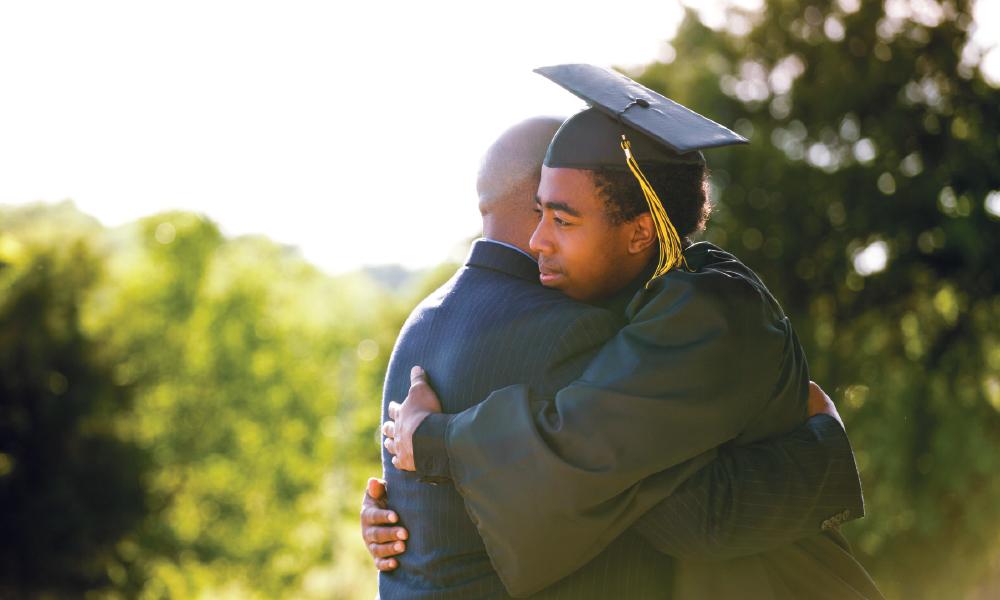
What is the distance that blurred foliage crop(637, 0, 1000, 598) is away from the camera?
16234 millimetres

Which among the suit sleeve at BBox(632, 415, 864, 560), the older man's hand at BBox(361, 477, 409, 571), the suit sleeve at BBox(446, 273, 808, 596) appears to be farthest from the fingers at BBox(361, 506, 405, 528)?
the suit sleeve at BBox(632, 415, 864, 560)

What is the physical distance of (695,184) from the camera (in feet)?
9.26

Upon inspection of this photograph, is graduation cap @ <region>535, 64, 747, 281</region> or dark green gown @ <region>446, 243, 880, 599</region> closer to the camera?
dark green gown @ <region>446, 243, 880, 599</region>

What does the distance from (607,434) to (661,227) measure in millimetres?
565

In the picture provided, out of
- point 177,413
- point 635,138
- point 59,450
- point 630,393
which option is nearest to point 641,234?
point 635,138

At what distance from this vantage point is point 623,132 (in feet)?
8.94

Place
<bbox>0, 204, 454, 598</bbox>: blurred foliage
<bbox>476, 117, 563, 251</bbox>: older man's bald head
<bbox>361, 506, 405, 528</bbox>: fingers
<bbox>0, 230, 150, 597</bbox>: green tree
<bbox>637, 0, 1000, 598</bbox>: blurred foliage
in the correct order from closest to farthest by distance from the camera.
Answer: <bbox>361, 506, 405, 528</bbox>: fingers
<bbox>476, 117, 563, 251</bbox>: older man's bald head
<bbox>637, 0, 1000, 598</bbox>: blurred foliage
<bbox>0, 230, 150, 597</bbox>: green tree
<bbox>0, 204, 454, 598</bbox>: blurred foliage

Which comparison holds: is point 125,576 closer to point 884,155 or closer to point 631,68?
point 631,68

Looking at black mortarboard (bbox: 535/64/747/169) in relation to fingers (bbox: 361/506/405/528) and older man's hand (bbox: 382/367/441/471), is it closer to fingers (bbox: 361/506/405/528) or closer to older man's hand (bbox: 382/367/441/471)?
older man's hand (bbox: 382/367/441/471)

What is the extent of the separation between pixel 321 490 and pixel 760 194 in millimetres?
23369

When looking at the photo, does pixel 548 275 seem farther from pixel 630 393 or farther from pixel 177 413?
pixel 177 413

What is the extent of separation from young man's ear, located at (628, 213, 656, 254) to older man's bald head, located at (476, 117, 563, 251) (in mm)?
299

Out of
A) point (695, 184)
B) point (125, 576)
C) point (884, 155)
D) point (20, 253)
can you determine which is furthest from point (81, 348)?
point (695, 184)

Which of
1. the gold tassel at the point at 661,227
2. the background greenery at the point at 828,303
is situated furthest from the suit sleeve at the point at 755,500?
the background greenery at the point at 828,303
